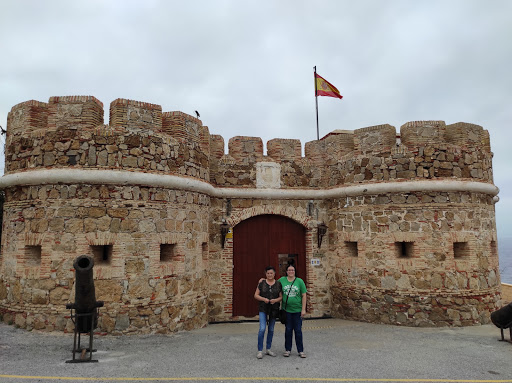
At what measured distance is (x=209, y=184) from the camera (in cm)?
905

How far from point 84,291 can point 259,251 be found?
16.2ft

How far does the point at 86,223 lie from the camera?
7098 millimetres

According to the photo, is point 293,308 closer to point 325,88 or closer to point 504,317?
point 504,317

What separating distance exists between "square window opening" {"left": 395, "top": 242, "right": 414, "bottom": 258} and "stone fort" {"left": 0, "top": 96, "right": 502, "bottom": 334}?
0.04 meters

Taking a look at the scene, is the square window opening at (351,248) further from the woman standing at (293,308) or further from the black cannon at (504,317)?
the woman standing at (293,308)

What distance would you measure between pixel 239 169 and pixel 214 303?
11.5ft

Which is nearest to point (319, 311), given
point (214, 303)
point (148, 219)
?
point (214, 303)

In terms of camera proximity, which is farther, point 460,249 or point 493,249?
point 493,249

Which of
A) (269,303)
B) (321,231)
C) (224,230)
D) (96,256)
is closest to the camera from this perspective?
(269,303)

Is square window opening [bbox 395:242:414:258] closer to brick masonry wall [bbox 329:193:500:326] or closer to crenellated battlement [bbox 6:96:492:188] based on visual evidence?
brick masonry wall [bbox 329:193:500:326]

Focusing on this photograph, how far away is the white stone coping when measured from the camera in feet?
23.5

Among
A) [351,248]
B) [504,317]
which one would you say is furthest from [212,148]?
[504,317]

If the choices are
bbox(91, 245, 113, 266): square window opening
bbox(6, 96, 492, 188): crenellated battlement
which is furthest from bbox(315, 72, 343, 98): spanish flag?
bbox(91, 245, 113, 266): square window opening

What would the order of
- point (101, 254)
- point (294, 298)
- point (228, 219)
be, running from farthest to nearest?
point (228, 219)
point (101, 254)
point (294, 298)
